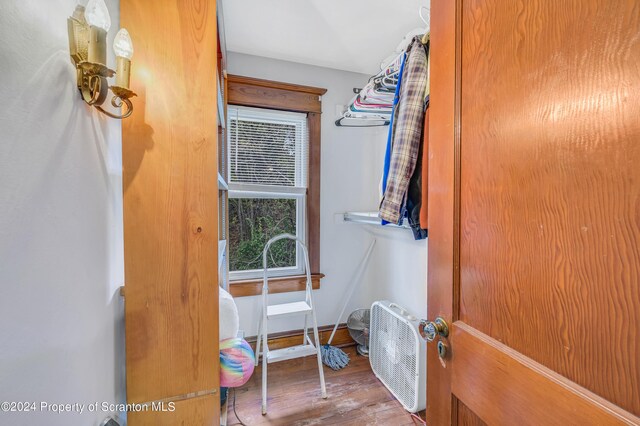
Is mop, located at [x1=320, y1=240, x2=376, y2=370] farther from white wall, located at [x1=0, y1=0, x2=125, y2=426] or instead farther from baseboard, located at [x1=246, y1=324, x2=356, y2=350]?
white wall, located at [x1=0, y1=0, x2=125, y2=426]

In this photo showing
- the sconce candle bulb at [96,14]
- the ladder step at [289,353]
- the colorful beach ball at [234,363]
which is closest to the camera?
Result: the sconce candle bulb at [96,14]

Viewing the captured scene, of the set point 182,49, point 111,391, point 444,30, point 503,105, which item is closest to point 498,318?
point 503,105

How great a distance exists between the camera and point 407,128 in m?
1.22

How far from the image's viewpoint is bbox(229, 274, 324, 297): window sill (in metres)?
2.09

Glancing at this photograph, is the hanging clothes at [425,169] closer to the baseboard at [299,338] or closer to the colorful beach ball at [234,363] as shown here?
the colorful beach ball at [234,363]

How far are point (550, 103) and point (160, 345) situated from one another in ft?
4.07

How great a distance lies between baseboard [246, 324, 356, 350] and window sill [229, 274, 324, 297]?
35 centimetres

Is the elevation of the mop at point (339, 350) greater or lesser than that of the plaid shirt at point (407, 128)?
lesser

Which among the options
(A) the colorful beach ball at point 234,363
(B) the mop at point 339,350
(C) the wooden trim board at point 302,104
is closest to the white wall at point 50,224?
(A) the colorful beach ball at point 234,363

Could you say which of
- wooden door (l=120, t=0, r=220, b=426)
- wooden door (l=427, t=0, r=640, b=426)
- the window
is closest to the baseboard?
the window

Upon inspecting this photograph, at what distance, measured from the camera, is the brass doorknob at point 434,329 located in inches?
30.1

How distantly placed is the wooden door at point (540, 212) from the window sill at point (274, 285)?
5.10 ft

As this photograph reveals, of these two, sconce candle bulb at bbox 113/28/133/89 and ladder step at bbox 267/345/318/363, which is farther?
ladder step at bbox 267/345/318/363

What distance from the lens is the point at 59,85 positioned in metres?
0.57
